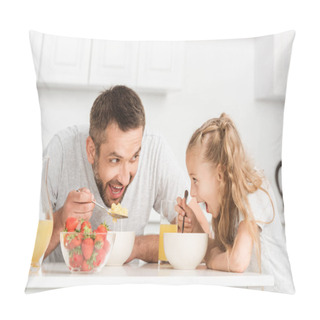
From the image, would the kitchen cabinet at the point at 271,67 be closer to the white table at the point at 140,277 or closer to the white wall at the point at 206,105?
the white wall at the point at 206,105

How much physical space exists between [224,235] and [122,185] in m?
0.37

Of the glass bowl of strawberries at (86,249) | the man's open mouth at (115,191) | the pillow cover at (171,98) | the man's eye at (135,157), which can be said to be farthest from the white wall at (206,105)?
the glass bowl of strawberries at (86,249)

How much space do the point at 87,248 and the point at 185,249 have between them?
1.00ft

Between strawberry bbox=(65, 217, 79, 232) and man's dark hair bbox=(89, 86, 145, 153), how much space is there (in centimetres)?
24

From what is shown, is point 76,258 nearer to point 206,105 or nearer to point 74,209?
point 74,209

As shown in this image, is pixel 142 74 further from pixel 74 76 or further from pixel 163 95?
pixel 74 76

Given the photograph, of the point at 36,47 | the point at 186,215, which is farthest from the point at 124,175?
the point at 36,47

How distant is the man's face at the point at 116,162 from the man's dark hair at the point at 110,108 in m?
0.02

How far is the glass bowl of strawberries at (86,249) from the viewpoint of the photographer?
5.26 ft

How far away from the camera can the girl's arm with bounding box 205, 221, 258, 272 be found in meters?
1.67

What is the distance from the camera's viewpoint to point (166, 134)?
5.63ft

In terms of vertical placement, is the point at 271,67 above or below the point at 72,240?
above

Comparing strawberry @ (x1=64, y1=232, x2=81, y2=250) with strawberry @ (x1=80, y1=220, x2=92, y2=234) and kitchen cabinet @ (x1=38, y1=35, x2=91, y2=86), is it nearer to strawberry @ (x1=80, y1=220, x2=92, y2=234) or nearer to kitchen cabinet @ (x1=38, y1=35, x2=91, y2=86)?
strawberry @ (x1=80, y1=220, x2=92, y2=234)

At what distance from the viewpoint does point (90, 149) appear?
174 centimetres
